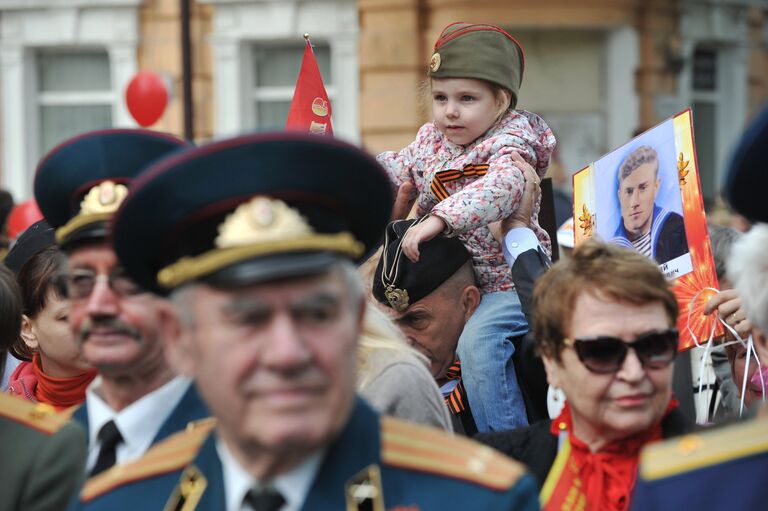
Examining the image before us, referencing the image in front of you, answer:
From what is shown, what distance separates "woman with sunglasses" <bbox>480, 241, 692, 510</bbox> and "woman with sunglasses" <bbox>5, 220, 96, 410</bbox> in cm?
176

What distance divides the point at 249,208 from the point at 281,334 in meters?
0.26

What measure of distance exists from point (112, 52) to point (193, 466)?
14.5m

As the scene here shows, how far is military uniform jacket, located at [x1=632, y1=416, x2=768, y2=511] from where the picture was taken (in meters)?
2.48

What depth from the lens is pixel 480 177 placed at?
459cm

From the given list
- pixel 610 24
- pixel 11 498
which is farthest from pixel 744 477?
pixel 610 24

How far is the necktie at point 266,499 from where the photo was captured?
93.0 inches

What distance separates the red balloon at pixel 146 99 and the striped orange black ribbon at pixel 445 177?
7.24 metres

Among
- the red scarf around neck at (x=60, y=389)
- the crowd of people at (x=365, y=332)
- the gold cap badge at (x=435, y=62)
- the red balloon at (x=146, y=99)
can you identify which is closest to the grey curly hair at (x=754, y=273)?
the crowd of people at (x=365, y=332)

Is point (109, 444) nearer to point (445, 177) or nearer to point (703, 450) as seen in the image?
point (703, 450)

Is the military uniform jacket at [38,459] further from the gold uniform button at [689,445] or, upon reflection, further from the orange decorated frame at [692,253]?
the orange decorated frame at [692,253]

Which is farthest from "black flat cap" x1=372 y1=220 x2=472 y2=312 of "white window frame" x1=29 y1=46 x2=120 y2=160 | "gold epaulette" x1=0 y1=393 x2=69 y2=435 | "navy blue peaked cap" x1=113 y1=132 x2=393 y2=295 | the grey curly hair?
"white window frame" x1=29 y1=46 x2=120 y2=160

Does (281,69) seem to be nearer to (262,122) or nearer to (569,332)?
(262,122)

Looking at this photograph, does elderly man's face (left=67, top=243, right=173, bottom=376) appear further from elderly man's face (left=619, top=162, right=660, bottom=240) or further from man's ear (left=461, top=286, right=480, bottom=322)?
elderly man's face (left=619, top=162, right=660, bottom=240)

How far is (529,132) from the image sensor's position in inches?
188
